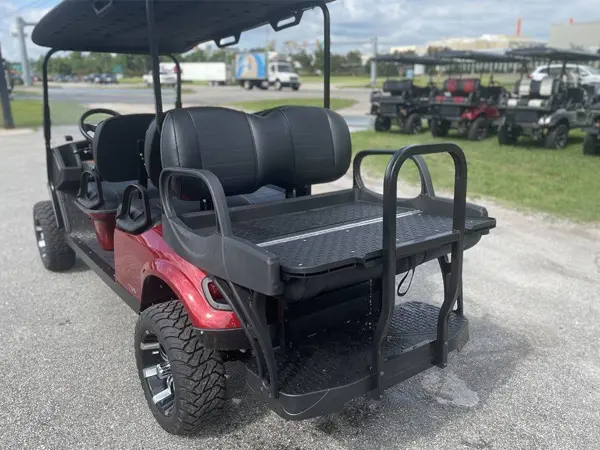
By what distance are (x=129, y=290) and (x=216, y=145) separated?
37.7 inches

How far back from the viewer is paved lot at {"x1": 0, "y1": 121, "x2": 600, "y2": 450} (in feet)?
7.81

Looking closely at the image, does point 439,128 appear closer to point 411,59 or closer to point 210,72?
point 411,59

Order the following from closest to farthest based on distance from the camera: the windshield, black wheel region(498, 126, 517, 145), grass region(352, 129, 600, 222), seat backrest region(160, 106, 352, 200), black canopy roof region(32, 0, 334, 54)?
seat backrest region(160, 106, 352, 200) < black canopy roof region(32, 0, 334, 54) < grass region(352, 129, 600, 222) < black wheel region(498, 126, 517, 145) < the windshield

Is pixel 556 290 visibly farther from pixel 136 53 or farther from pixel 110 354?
pixel 136 53

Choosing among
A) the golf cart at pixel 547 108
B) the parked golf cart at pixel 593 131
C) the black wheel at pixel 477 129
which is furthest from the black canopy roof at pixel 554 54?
the black wheel at pixel 477 129

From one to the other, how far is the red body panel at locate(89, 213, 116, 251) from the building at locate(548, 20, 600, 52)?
159 feet

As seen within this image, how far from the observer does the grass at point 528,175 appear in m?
6.62

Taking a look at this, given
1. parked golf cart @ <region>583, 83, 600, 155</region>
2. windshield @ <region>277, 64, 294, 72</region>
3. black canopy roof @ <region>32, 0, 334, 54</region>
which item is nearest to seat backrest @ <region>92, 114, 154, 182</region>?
black canopy roof @ <region>32, 0, 334, 54</region>

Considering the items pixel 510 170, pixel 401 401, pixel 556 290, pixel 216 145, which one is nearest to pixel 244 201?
pixel 216 145

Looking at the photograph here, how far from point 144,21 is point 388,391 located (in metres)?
2.62

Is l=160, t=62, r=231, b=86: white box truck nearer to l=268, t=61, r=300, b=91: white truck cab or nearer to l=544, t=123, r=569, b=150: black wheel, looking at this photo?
l=268, t=61, r=300, b=91: white truck cab

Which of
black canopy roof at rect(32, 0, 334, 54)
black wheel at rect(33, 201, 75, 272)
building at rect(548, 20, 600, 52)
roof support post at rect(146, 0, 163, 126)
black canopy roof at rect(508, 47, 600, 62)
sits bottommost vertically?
black wheel at rect(33, 201, 75, 272)

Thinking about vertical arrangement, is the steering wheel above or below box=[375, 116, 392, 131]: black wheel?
above

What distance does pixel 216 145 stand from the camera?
2594 mm
